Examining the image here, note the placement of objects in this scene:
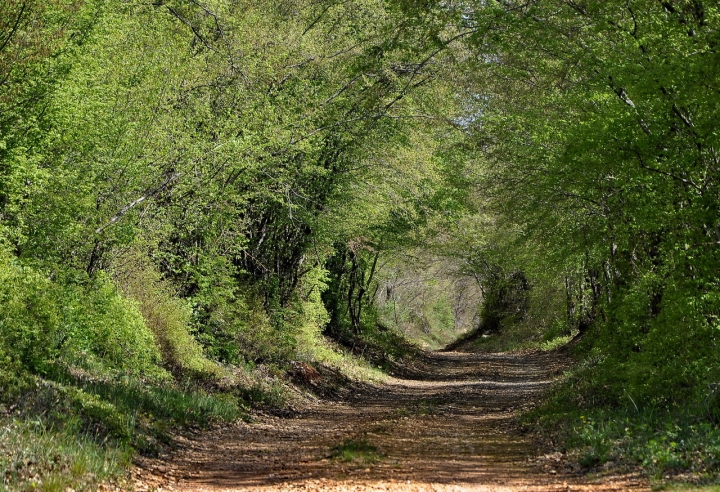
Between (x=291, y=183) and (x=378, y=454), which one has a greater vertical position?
(x=291, y=183)

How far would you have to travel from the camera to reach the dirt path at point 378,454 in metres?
7.63

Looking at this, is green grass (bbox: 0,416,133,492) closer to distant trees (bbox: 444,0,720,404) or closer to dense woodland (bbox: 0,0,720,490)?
dense woodland (bbox: 0,0,720,490)

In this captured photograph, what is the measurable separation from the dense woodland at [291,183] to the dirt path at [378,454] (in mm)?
602

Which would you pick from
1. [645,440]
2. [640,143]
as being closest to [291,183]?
[640,143]

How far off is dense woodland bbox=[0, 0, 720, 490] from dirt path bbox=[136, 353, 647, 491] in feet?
1.98

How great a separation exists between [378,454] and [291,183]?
10.4 meters

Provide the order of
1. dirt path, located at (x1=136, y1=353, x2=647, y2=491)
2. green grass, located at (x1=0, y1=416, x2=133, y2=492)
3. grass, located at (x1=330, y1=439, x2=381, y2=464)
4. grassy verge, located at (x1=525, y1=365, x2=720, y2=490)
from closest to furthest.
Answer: green grass, located at (x1=0, y1=416, x2=133, y2=492)
grassy verge, located at (x1=525, y1=365, x2=720, y2=490)
dirt path, located at (x1=136, y1=353, x2=647, y2=491)
grass, located at (x1=330, y1=439, x2=381, y2=464)

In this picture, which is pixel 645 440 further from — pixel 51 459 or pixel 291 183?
pixel 291 183

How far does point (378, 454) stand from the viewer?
9.19 meters

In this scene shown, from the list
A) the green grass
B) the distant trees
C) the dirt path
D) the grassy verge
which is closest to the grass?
the dirt path

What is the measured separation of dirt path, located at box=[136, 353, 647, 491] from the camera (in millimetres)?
7633

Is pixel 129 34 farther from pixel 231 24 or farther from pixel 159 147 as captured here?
pixel 231 24

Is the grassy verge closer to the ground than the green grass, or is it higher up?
higher up

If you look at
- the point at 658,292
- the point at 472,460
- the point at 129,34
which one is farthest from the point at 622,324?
the point at 129,34
